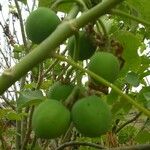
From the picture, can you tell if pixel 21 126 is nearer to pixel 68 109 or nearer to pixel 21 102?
pixel 21 102

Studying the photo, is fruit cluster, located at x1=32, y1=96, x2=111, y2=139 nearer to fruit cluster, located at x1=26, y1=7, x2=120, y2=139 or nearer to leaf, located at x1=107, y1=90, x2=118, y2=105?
fruit cluster, located at x1=26, y1=7, x2=120, y2=139

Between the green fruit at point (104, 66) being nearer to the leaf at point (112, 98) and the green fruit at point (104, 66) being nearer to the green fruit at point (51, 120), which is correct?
the green fruit at point (51, 120)

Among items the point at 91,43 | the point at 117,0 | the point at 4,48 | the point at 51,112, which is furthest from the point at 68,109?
the point at 4,48

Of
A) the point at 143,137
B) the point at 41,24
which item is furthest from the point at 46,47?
the point at 143,137

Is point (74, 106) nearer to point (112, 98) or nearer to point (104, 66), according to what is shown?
point (104, 66)

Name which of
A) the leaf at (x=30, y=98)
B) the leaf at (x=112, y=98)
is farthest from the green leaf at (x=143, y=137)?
the leaf at (x=30, y=98)

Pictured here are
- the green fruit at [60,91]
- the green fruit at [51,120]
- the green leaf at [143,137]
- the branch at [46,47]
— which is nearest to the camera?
the branch at [46,47]

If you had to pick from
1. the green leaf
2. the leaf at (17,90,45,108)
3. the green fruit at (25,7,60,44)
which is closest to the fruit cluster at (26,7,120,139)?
the green fruit at (25,7,60,44)
